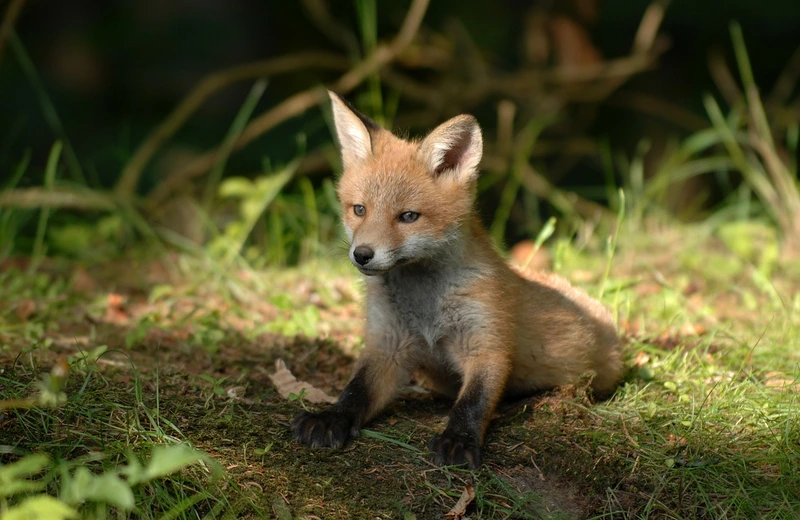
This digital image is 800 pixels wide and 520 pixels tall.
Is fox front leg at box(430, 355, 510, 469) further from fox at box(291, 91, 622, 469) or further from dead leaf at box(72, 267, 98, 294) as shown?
dead leaf at box(72, 267, 98, 294)

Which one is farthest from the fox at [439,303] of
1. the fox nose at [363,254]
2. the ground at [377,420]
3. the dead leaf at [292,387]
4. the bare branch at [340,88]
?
the bare branch at [340,88]

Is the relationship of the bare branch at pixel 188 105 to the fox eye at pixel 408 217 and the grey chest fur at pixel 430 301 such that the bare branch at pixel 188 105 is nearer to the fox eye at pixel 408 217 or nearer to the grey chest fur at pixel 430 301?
the grey chest fur at pixel 430 301

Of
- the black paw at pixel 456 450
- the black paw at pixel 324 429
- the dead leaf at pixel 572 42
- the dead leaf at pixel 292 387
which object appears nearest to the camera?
the black paw at pixel 456 450

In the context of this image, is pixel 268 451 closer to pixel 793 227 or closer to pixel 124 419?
pixel 124 419

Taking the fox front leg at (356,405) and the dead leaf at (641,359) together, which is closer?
the fox front leg at (356,405)

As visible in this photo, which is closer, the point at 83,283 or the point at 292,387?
the point at 292,387

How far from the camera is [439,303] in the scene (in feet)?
11.2

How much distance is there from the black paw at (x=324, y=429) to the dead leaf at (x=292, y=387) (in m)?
0.36

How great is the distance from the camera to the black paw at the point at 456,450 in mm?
2920

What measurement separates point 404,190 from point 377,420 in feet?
3.09

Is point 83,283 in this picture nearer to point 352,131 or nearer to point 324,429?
point 352,131

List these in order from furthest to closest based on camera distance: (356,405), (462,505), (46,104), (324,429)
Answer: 1. (46,104)
2. (356,405)
3. (324,429)
4. (462,505)

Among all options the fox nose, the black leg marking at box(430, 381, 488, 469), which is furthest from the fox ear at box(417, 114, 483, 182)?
the black leg marking at box(430, 381, 488, 469)

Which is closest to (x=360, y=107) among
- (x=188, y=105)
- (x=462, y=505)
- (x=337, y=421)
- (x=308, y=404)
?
(x=188, y=105)
